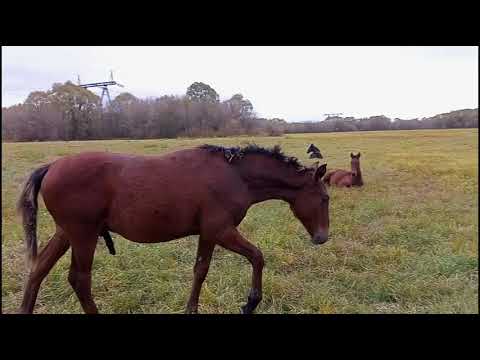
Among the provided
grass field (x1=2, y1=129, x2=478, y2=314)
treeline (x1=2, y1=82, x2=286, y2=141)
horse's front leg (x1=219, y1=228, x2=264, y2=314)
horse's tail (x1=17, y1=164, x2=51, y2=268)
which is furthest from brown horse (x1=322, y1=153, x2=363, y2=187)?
horse's tail (x1=17, y1=164, x2=51, y2=268)

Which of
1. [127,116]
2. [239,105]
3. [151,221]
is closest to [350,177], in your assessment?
[239,105]

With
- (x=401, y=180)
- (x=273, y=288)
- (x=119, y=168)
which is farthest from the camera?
(x=401, y=180)

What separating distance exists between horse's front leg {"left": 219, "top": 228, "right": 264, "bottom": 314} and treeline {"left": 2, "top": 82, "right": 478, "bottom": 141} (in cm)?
921

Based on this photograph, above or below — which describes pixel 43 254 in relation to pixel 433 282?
above

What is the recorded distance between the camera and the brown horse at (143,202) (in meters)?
3.16

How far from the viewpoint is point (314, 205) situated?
384 cm

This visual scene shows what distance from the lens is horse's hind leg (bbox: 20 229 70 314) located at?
333cm

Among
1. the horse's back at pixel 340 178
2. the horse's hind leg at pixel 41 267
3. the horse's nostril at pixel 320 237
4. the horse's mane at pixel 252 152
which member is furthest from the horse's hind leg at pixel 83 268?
the horse's back at pixel 340 178
